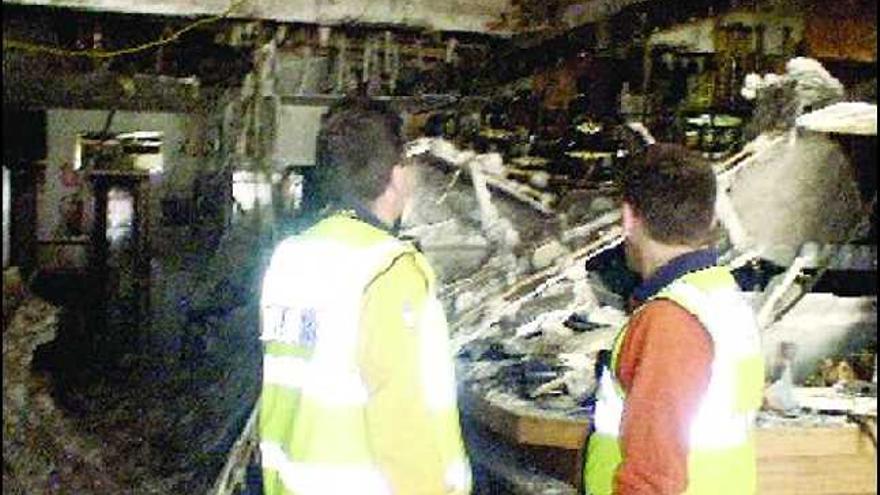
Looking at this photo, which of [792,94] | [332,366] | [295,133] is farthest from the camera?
[295,133]

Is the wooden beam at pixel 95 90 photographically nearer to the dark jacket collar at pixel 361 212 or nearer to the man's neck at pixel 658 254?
the dark jacket collar at pixel 361 212

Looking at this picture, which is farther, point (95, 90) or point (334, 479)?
point (95, 90)

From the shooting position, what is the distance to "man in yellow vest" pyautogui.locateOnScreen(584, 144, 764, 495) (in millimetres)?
2492

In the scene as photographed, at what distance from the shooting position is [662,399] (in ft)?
8.14

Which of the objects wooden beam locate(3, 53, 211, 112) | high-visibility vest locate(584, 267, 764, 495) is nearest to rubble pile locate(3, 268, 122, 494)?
wooden beam locate(3, 53, 211, 112)

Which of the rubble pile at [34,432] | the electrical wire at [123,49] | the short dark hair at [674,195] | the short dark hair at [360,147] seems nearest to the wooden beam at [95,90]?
the electrical wire at [123,49]

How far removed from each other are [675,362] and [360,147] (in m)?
0.97

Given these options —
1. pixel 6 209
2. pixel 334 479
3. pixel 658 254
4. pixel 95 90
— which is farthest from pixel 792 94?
pixel 6 209

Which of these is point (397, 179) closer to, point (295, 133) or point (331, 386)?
point (331, 386)

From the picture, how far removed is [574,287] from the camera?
6492mm

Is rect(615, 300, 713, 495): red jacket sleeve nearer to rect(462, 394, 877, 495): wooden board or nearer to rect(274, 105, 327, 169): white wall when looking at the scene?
rect(462, 394, 877, 495): wooden board

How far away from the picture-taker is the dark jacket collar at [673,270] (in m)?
2.69

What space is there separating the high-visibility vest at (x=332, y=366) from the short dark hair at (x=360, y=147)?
0.10 metres

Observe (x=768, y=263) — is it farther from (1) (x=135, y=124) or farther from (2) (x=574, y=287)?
(1) (x=135, y=124)
